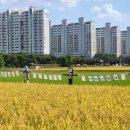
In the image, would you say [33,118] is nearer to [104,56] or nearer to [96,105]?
[96,105]

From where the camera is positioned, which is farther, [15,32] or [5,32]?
[5,32]

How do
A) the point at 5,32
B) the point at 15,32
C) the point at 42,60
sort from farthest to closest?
Result: 1. the point at 5,32
2. the point at 15,32
3. the point at 42,60

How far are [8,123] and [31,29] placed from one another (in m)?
170

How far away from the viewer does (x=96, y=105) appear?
12156mm

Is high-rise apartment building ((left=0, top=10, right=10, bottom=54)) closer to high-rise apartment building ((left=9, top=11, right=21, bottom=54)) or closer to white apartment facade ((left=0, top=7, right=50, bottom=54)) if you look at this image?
white apartment facade ((left=0, top=7, right=50, bottom=54))

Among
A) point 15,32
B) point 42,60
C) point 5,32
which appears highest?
point 5,32

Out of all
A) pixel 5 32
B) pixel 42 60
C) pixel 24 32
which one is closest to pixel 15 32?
pixel 24 32

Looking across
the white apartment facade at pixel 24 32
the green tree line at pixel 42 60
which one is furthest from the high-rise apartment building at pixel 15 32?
the green tree line at pixel 42 60

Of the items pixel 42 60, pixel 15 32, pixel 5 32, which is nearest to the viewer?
pixel 42 60

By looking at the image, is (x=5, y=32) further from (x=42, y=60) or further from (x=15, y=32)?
(x=42, y=60)

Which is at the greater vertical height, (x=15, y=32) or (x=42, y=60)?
(x=15, y=32)

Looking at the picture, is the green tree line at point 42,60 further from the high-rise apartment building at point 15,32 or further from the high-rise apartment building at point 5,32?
the high-rise apartment building at point 5,32

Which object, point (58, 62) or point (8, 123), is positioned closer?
point (8, 123)

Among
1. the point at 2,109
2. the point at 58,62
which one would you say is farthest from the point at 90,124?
the point at 58,62
